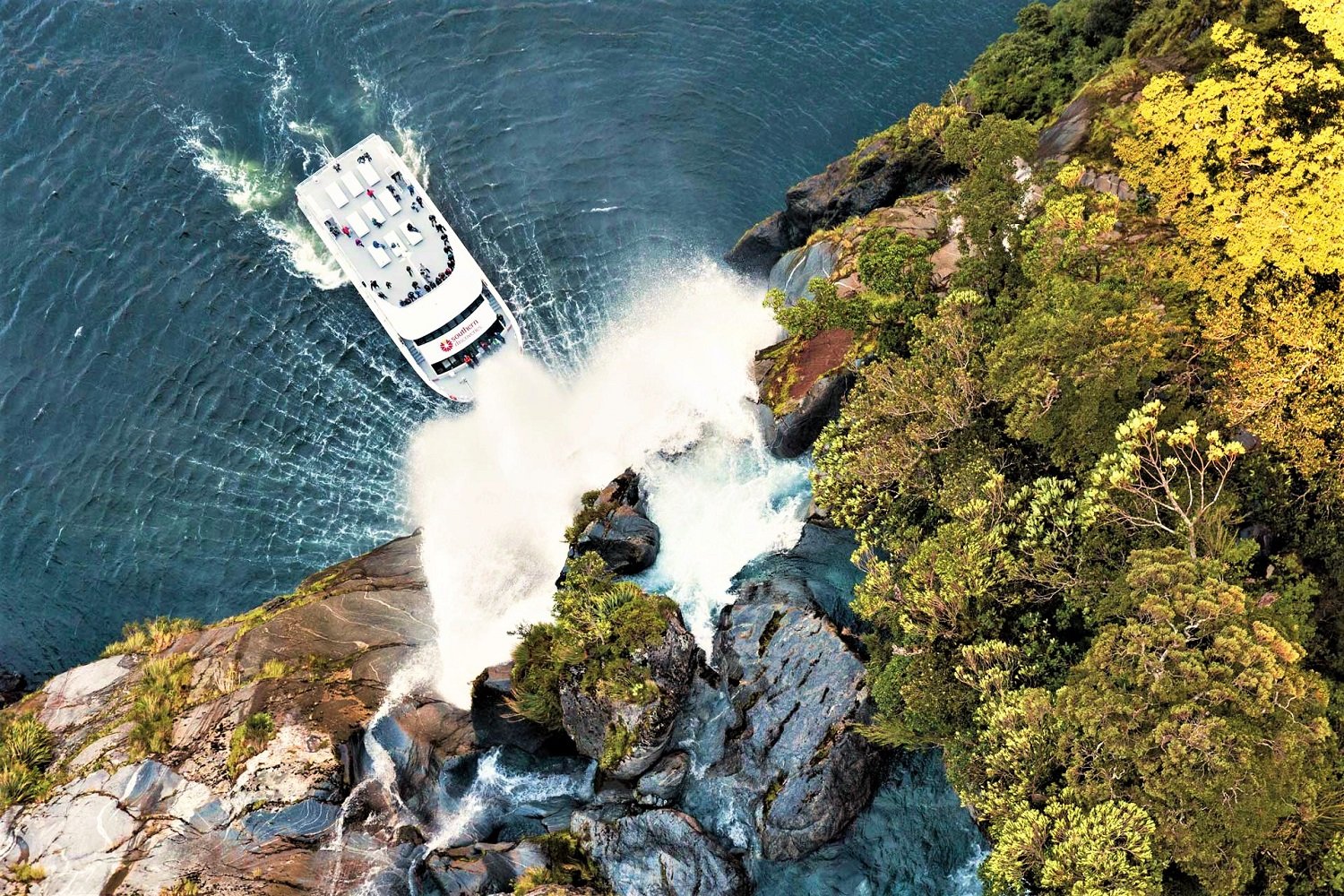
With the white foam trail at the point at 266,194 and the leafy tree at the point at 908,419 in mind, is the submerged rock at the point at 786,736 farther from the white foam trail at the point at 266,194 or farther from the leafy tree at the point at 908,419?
the white foam trail at the point at 266,194

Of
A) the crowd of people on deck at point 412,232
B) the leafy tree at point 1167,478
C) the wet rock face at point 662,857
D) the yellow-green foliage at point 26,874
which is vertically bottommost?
the wet rock face at point 662,857

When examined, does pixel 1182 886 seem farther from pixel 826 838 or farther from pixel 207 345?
pixel 207 345

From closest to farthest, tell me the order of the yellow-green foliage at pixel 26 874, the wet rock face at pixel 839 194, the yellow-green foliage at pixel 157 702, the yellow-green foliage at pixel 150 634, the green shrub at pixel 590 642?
the yellow-green foliage at pixel 26 874, the green shrub at pixel 590 642, the yellow-green foliage at pixel 157 702, the yellow-green foliage at pixel 150 634, the wet rock face at pixel 839 194

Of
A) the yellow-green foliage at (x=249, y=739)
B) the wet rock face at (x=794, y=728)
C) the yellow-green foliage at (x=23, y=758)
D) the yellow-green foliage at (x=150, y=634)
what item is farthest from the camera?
the yellow-green foliage at (x=150, y=634)

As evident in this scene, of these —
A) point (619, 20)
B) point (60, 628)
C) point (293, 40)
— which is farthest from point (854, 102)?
point (60, 628)

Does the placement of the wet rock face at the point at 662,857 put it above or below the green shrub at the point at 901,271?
below

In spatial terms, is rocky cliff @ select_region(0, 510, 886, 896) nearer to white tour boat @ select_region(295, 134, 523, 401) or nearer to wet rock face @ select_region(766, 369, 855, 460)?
wet rock face @ select_region(766, 369, 855, 460)

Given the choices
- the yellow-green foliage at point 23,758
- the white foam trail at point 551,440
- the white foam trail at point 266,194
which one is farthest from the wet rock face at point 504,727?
the white foam trail at point 266,194
